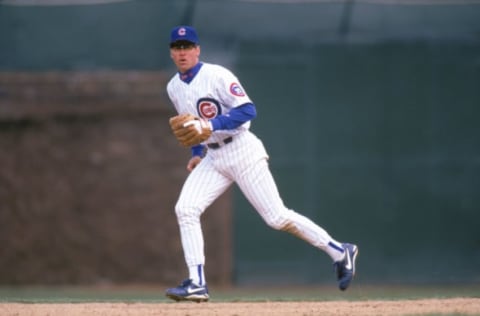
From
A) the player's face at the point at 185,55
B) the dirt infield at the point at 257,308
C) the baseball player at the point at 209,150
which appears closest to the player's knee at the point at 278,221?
the baseball player at the point at 209,150

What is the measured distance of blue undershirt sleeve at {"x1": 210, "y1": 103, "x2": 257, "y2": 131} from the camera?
6.17 metres

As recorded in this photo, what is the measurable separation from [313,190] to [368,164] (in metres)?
0.62

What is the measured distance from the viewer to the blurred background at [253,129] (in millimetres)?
10828

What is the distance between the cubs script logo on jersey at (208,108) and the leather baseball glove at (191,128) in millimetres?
222

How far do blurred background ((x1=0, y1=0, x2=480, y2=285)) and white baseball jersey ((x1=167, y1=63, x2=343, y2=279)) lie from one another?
14.1ft

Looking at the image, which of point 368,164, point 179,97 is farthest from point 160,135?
point 179,97

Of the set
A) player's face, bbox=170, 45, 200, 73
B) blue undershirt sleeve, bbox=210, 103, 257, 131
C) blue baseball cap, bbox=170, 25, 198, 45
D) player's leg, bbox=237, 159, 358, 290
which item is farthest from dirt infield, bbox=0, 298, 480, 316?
blue baseball cap, bbox=170, 25, 198, 45

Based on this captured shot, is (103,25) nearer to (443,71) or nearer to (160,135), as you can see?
(160,135)

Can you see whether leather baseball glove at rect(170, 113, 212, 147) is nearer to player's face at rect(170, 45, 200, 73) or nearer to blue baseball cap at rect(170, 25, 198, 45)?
player's face at rect(170, 45, 200, 73)

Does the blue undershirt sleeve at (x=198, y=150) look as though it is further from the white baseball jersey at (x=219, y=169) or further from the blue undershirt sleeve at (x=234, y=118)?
the blue undershirt sleeve at (x=234, y=118)

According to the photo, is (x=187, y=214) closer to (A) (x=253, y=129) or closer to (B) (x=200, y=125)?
(B) (x=200, y=125)

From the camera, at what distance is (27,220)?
1096 cm

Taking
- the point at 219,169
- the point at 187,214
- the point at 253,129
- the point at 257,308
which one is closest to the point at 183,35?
the point at 219,169

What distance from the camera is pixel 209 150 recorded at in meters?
6.52
